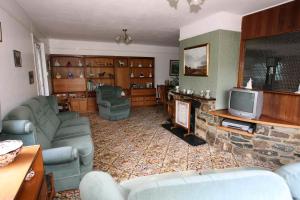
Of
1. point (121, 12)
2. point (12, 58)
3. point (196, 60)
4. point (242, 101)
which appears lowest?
point (242, 101)

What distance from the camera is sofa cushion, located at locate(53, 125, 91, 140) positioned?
2.62 metres

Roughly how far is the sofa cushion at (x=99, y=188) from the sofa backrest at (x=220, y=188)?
65mm

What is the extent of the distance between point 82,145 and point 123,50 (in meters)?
4.89


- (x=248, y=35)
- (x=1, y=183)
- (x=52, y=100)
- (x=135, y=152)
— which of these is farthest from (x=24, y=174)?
(x=248, y=35)

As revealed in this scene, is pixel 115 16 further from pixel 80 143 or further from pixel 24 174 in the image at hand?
pixel 24 174

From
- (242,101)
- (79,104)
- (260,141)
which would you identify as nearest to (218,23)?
(242,101)

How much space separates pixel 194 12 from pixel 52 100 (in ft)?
10.2

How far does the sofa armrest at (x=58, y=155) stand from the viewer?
1.85 meters

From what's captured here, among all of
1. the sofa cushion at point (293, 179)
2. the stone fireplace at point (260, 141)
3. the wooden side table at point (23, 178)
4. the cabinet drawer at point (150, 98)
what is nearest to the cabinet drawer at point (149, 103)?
the cabinet drawer at point (150, 98)

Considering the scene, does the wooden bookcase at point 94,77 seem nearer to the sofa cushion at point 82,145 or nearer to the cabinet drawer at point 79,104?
the cabinet drawer at point 79,104

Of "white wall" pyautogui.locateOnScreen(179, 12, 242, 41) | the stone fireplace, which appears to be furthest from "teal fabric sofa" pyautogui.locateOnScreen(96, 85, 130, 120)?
"white wall" pyautogui.locateOnScreen(179, 12, 242, 41)

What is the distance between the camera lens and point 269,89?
116 inches

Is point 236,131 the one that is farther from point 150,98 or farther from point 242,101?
point 150,98

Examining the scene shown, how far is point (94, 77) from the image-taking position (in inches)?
244
